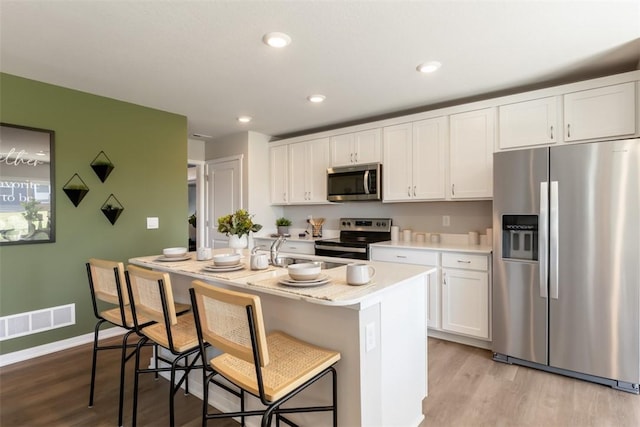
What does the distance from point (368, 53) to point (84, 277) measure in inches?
131

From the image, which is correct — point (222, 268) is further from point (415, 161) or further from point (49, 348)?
point (415, 161)

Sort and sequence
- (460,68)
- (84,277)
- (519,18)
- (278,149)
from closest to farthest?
1. (519,18)
2. (460,68)
3. (84,277)
4. (278,149)

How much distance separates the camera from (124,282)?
6.97ft

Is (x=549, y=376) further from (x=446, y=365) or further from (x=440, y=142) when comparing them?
(x=440, y=142)

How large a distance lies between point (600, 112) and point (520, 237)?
46.7 inches

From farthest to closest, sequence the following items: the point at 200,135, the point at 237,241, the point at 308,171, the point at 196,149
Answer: the point at 196,149
the point at 200,135
the point at 308,171
the point at 237,241

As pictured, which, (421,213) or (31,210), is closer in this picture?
(31,210)

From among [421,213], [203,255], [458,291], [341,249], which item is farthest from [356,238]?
[203,255]

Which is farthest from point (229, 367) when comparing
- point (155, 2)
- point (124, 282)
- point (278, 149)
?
point (278, 149)

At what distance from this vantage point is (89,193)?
334 cm

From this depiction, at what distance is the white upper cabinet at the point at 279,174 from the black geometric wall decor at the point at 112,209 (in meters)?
2.06

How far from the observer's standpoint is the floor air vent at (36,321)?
9.36 feet

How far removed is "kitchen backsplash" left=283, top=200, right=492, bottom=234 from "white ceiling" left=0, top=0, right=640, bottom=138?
3.83 ft

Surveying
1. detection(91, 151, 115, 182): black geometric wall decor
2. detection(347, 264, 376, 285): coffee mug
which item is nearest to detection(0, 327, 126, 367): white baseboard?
detection(91, 151, 115, 182): black geometric wall decor
